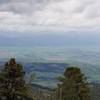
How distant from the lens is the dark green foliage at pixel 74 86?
40.2 m

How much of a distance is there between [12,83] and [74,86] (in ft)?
33.7

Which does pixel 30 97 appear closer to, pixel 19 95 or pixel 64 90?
pixel 19 95

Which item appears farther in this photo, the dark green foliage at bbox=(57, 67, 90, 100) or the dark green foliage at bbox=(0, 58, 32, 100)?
the dark green foliage at bbox=(57, 67, 90, 100)

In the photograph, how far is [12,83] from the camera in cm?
3145

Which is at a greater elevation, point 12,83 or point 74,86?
point 12,83

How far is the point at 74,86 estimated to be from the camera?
3988cm

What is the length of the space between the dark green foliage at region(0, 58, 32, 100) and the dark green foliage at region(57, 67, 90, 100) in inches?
375

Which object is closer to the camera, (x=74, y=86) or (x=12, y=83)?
(x=12, y=83)

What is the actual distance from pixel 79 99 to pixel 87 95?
104 cm

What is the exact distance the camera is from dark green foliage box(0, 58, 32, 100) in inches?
1233

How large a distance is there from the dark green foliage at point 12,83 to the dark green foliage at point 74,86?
9536mm

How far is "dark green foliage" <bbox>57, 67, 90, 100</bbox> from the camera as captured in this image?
132ft

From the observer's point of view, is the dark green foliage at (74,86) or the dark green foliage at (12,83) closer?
the dark green foliage at (12,83)

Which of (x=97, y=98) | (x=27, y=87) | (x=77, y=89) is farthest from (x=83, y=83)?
(x=97, y=98)
